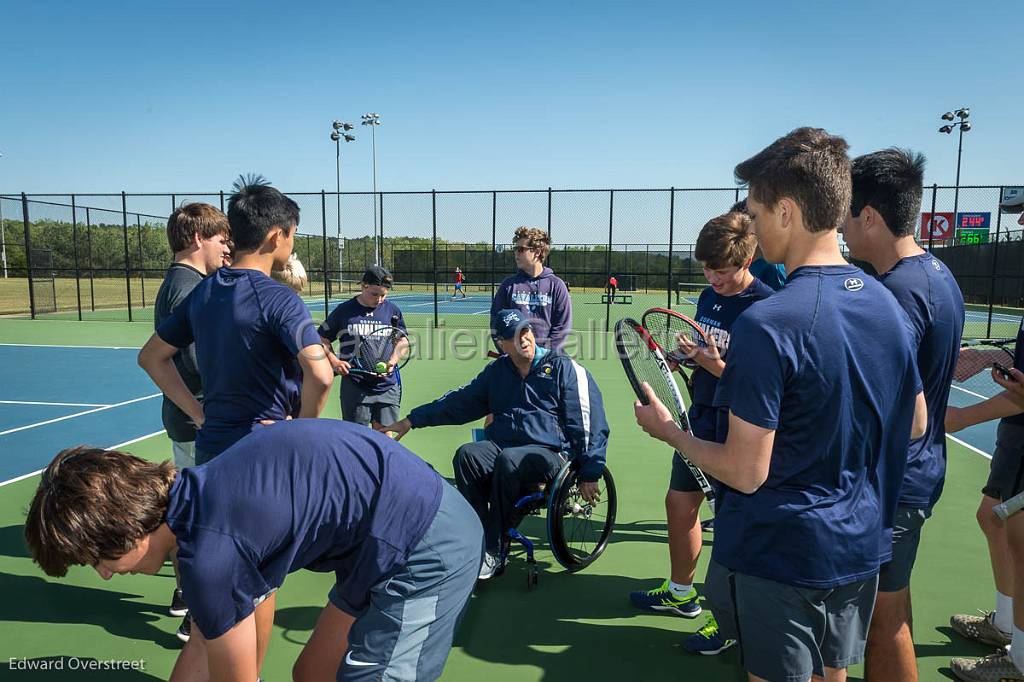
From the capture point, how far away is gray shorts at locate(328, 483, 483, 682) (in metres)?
1.66

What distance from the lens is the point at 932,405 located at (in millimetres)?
2127

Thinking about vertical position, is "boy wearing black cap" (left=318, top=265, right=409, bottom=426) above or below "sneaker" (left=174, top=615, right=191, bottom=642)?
above

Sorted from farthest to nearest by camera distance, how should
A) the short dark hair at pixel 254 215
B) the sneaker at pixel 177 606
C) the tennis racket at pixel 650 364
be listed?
the sneaker at pixel 177 606, the short dark hair at pixel 254 215, the tennis racket at pixel 650 364

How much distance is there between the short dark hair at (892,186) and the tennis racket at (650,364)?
823 mm

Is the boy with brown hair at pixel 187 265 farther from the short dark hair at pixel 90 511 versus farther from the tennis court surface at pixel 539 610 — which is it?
the short dark hair at pixel 90 511

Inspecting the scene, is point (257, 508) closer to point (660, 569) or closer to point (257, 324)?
point (257, 324)

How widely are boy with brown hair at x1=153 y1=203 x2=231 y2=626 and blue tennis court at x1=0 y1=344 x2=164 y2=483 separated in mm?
3192

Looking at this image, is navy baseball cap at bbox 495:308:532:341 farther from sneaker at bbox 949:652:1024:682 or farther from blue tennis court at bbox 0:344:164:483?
blue tennis court at bbox 0:344:164:483

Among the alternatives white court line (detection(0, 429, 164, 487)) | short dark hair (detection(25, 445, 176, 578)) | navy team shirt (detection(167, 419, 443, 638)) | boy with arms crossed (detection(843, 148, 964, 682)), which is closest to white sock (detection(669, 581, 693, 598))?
boy with arms crossed (detection(843, 148, 964, 682))

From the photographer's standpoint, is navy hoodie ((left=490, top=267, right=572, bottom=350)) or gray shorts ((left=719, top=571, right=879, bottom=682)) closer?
gray shorts ((left=719, top=571, right=879, bottom=682))

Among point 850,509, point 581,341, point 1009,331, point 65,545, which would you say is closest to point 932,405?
point 850,509

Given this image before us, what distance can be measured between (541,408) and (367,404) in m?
1.90

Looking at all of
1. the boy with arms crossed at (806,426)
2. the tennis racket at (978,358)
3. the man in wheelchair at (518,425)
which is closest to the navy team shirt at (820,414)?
the boy with arms crossed at (806,426)

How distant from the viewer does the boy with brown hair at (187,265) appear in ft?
10.2
